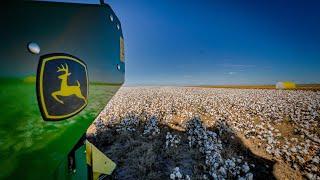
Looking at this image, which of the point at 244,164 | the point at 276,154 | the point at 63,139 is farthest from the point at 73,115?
the point at 276,154

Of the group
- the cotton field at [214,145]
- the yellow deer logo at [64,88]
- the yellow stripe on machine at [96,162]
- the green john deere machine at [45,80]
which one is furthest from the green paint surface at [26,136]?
the cotton field at [214,145]

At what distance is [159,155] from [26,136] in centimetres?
571

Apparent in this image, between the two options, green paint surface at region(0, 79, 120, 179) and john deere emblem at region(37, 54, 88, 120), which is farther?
john deere emblem at region(37, 54, 88, 120)

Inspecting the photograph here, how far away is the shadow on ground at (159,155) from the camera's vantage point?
597 cm

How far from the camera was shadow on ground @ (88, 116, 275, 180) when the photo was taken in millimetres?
5969

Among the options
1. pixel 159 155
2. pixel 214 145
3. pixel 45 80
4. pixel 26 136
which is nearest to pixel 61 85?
pixel 45 80

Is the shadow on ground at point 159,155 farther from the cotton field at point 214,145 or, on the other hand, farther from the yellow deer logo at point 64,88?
the yellow deer logo at point 64,88

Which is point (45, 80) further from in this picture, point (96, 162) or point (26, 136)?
point (96, 162)

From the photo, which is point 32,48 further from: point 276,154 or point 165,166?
point 276,154

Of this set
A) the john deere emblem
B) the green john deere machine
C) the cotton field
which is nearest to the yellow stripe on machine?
the green john deere machine

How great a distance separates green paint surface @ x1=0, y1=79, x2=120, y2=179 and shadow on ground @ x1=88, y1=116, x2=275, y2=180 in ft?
14.2

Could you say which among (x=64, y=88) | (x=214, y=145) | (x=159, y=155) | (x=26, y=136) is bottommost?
(x=159, y=155)

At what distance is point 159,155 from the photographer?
6.96 metres

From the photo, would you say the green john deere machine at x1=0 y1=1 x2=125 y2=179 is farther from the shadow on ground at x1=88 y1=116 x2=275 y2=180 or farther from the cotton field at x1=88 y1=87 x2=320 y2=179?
the cotton field at x1=88 y1=87 x2=320 y2=179
